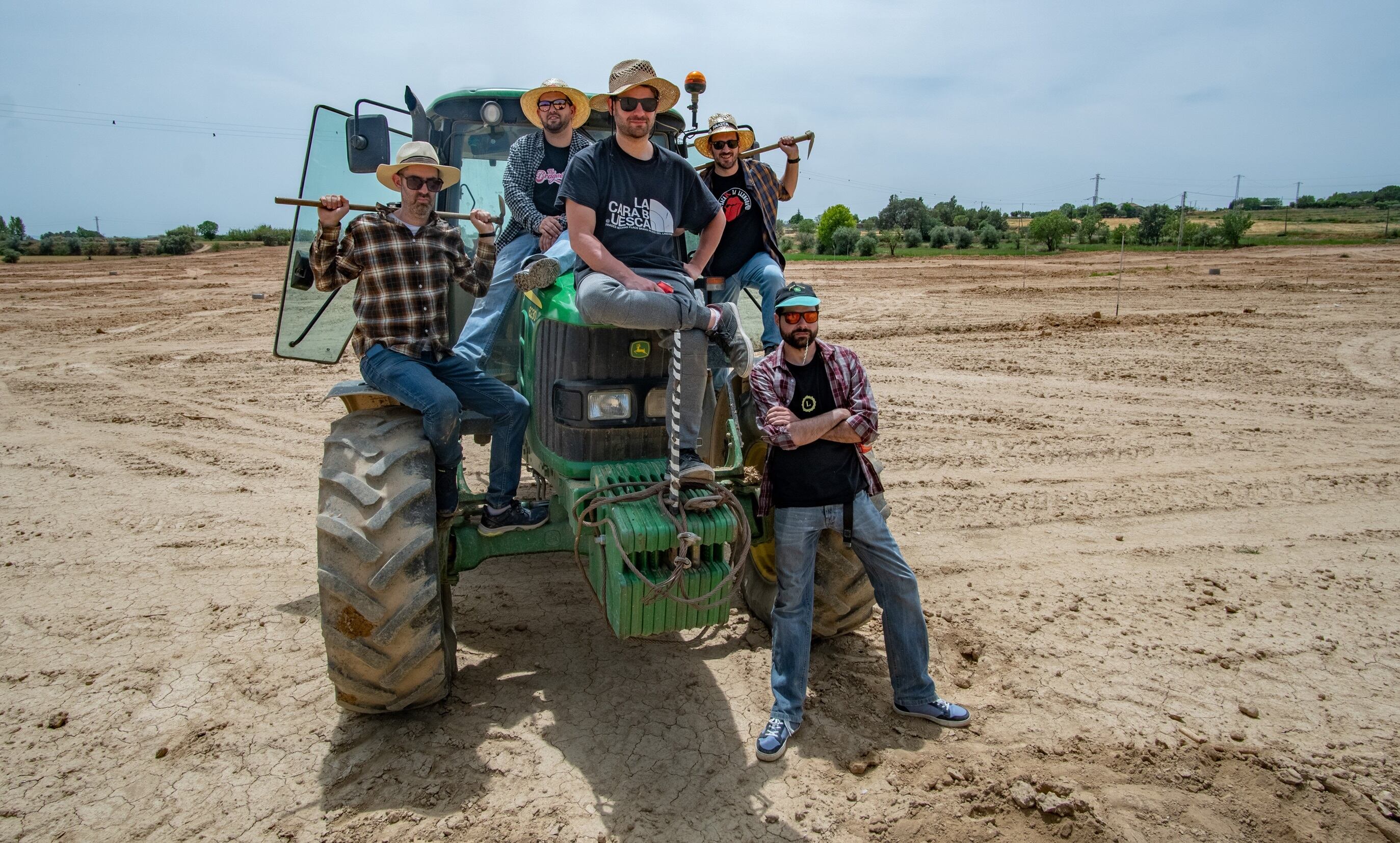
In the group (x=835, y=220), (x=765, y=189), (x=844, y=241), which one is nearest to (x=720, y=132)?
(x=765, y=189)

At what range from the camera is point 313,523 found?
6797mm

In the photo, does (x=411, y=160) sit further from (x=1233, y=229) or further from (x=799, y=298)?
(x=1233, y=229)

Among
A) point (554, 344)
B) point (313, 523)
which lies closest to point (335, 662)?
point (554, 344)

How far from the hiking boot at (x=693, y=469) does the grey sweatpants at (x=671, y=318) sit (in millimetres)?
54

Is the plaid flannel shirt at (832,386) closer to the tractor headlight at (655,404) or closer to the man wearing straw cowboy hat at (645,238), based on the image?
the man wearing straw cowboy hat at (645,238)

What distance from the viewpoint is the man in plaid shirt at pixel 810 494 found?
3.84m

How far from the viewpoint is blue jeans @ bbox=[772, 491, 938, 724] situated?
156 inches

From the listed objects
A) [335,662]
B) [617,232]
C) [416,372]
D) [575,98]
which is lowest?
[335,662]

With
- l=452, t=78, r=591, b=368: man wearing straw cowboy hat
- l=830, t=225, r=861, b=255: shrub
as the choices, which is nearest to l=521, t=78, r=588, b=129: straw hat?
l=452, t=78, r=591, b=368: man wearing straw cowboy hat

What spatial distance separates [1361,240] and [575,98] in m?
43.0

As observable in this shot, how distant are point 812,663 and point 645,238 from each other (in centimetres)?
238

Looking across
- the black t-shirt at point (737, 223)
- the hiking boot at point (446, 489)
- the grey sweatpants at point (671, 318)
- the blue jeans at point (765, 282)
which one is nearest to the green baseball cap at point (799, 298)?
the grey sweatpants at point (671, 318)

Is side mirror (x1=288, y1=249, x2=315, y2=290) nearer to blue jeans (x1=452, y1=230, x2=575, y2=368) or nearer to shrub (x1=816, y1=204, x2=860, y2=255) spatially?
blue jeans (x1=452, y1=230, x2=575, y2=368)

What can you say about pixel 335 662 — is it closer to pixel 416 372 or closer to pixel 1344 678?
pixel 416 372
